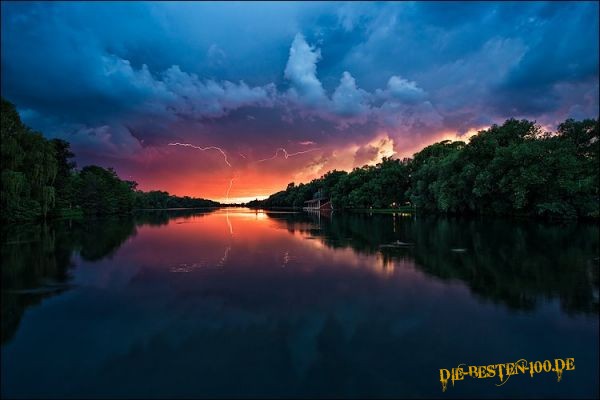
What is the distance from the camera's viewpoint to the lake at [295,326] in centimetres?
618

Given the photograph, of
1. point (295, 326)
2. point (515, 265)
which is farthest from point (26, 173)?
point (515, 265)

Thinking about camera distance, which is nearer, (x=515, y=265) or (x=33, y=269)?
(x=33, y=269)

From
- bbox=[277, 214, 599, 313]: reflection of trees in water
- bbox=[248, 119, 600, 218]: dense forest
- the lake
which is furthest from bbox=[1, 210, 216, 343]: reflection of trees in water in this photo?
bbox=[248, 119, 600, 218]: dense forest

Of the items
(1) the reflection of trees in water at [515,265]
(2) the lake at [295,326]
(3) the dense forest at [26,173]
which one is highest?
(3) the dense forest at [26,173]

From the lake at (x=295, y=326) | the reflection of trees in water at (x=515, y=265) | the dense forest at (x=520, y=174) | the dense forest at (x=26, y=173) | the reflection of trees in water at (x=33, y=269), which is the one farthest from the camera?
the dense forest at (x=520, y=174)

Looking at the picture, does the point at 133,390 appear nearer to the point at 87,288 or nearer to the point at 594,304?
the point at 87,288

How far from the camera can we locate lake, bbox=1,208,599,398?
618 cm

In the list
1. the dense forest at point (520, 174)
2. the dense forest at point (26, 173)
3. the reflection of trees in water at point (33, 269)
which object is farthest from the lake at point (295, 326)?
the dense forest at point (520, 174)

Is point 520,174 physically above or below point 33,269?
above

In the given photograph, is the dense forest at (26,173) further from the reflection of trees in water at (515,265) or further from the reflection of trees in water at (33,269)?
the reflection of trees in water at (515,265)

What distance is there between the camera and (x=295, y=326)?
8.82 meters

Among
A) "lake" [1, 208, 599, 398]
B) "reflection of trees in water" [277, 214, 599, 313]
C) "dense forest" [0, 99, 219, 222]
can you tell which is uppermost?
"dense forest" [0, 99, 219, 222]

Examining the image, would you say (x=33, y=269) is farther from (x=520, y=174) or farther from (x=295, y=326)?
(x=520, y=174)

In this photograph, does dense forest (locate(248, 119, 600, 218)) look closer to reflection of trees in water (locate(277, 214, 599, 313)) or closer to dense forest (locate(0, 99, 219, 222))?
reflection of trees in water (locate(277, 214, 599, 313))
